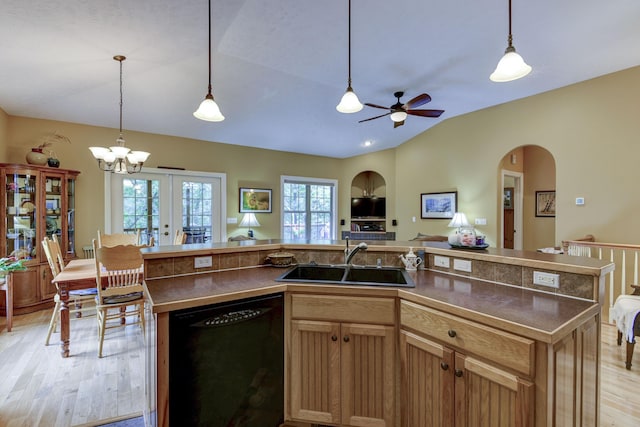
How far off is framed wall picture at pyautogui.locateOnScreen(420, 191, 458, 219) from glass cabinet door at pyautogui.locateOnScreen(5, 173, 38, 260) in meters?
Result: 6.40

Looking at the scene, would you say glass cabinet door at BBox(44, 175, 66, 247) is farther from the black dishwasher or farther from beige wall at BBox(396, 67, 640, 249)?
beige wall at BBox(396, 67, 640, 249)

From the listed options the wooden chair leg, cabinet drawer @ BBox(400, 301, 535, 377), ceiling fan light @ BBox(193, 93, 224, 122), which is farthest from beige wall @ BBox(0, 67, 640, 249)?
cabinet drawer @ BBox(400, 301, 535, 377)

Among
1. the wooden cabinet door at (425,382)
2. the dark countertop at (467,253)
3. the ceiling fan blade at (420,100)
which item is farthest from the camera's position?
the ceiling fan blade at (420,100)

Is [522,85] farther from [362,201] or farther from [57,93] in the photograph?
[57,93]

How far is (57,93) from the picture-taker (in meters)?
3.69

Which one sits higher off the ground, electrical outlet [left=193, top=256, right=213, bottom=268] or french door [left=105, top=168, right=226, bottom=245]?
french door [left=105, top=168, right=226, bottom=245]

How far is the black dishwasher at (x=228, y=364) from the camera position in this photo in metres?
1.45

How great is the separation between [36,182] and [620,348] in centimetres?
695

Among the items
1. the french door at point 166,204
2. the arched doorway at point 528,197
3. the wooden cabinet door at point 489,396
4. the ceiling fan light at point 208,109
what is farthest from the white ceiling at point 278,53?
the wooden cabinet door at point 489,396

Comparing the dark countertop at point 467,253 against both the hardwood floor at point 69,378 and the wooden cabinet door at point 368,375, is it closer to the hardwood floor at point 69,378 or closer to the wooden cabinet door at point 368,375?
the wooden cabinet door at point 368,375

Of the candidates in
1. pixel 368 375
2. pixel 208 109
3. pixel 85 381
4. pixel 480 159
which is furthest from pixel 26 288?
pixel 480 159

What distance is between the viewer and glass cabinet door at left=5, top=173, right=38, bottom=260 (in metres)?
3.80

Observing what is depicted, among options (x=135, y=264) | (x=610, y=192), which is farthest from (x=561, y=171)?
(x=135, y=264)

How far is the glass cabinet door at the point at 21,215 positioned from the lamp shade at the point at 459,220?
6380 millimetres
